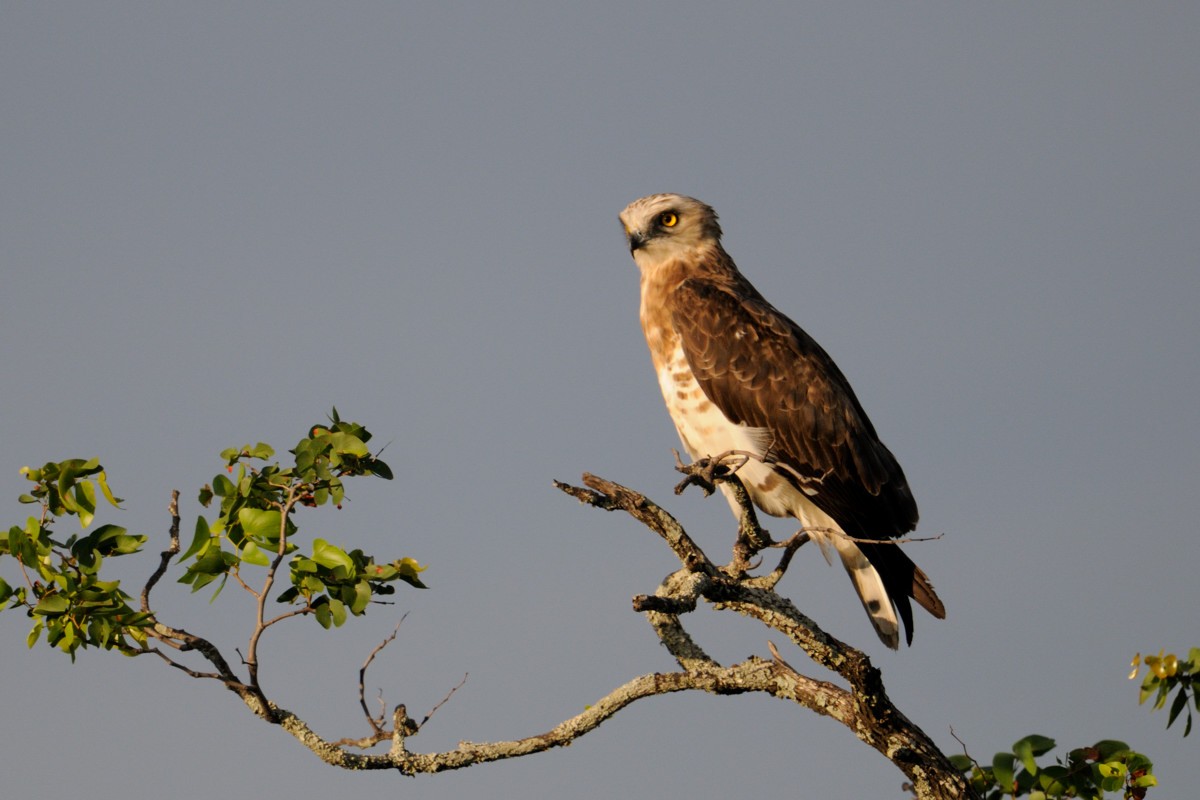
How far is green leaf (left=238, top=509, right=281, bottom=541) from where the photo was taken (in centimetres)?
622

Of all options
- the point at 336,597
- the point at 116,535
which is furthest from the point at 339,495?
the point at 116,535

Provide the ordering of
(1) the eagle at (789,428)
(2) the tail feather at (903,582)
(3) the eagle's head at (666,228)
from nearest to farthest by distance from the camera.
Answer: (2) the tail feather at (903,582) → (1) the eagle at (789,428) → (3) the eagle's head at (666,228)

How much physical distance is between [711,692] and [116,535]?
3.40 metres

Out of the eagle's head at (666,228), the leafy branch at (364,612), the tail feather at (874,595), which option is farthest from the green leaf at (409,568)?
the eagle's head at (666,228)

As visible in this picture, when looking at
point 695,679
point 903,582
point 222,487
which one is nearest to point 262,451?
point 222,487

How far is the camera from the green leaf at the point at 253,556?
20.3 ft

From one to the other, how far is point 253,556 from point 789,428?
4287 millimetres

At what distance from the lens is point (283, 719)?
6.58 meters

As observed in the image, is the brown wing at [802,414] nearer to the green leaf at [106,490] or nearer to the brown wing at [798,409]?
the brown wing at [798,409]

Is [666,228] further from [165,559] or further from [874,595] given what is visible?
[165,559]

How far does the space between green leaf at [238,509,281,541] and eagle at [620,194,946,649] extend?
3.50 m

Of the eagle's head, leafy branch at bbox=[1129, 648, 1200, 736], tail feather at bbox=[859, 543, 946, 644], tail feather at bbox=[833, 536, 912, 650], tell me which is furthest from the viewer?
the eagle's head

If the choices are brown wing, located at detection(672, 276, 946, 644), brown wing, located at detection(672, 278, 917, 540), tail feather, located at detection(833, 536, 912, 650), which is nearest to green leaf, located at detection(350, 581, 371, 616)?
brown wing, located at detection(672, 276, 946, 644)

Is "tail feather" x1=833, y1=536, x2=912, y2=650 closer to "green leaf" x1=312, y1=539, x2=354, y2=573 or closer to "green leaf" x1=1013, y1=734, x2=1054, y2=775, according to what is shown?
"green leaf" x1=1013, y1=734, x2=1054, y2=775
